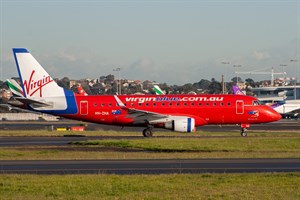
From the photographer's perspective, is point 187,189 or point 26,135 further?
point 26,135

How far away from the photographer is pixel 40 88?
53094 millimetres

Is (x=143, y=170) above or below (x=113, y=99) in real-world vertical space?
below

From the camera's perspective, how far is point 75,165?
28.6 meters

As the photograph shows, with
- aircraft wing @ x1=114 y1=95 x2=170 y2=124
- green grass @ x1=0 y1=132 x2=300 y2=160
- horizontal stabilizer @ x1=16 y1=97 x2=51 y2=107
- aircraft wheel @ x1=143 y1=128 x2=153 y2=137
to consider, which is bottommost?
green grass @ x1=0 y1=132 x2=300 y2=160

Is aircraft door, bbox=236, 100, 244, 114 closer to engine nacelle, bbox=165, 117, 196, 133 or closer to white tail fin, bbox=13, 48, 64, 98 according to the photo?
engine nacelle, bbox=165, 117, 196, 133

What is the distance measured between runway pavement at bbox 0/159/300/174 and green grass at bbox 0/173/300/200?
2172 mm

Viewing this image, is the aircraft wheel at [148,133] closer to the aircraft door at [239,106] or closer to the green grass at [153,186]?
the aircraft door at [239,106]

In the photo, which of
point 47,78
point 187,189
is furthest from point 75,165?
point 47,78

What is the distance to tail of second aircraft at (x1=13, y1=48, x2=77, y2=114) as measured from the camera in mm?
52594

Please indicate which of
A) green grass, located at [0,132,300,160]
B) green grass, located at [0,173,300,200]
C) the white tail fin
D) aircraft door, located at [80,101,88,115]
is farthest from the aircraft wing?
green grass, located at [0,173,300,200]

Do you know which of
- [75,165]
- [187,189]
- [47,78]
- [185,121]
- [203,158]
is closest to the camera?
[187,189]

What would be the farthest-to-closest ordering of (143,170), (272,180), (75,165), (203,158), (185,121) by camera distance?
(185,121)
(203,158)
(75,165)
(143,170)
(272,180)

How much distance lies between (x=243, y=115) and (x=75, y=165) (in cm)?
2583

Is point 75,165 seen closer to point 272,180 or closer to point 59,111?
point 272,180
